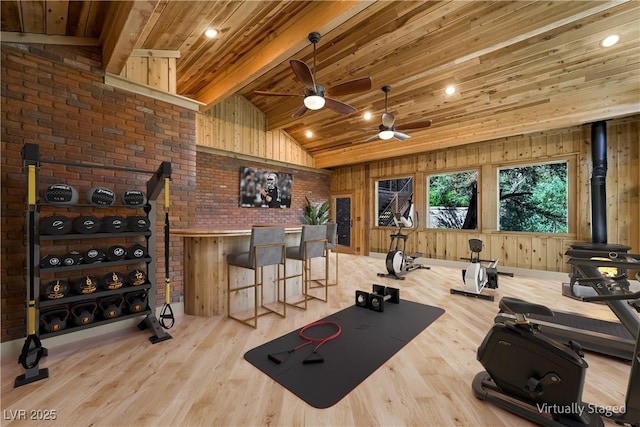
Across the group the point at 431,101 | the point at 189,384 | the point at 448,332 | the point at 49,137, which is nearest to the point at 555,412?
the point at 448,332

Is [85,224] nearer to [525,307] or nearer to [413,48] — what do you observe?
[525,307]

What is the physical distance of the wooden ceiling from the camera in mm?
2521

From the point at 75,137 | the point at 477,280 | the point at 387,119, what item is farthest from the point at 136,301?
the point at 477,280

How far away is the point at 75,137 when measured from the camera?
103 inches

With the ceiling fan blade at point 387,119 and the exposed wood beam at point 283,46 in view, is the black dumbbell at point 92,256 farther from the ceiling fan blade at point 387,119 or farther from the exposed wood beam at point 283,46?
the ceiling fan blade at point 387,119

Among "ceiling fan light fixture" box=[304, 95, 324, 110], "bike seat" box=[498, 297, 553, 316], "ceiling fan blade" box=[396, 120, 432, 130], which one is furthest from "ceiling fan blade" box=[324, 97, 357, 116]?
"bike seat" box=[498, 297, 553, 316]

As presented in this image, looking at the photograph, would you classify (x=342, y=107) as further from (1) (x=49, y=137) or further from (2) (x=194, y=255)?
(1) (x=49, y=137)

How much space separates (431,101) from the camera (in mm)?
4992

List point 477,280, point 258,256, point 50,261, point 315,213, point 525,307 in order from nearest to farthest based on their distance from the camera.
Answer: point 525,307 < point 50,261 < point 258,256 < point 477,280 < point 315,213

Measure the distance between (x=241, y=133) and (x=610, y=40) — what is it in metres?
6.34

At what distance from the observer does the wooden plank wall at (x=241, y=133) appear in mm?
5660

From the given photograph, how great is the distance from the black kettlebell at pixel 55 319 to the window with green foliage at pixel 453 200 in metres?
6.81

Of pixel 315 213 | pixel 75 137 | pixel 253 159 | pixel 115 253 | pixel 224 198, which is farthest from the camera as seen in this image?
pixel 315 213

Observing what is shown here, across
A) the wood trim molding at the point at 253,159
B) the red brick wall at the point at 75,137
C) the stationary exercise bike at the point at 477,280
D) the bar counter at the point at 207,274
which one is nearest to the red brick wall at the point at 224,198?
the wood trim molding at the point at 253,159
